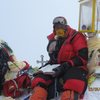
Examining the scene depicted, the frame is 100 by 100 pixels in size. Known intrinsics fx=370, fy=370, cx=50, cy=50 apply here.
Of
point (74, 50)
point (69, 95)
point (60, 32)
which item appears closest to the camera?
point (69, 95)

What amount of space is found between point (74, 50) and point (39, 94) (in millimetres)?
658

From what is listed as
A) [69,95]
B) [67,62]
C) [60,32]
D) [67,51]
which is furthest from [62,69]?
[60,32]

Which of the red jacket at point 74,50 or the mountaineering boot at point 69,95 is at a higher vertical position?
the red jacket at point 74,50

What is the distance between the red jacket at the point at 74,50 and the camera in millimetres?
4234

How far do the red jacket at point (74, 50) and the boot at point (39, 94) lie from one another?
17.4 inches

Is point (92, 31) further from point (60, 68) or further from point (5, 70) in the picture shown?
point (5, 70)

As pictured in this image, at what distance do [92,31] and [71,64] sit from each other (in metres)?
0.57

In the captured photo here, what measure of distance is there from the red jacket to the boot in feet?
1.45

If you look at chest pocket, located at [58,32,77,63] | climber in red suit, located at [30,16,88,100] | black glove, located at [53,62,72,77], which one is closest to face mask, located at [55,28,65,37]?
climber in red suit, located at [30,16,88,100]

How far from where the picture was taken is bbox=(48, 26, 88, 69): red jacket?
13.9 ft

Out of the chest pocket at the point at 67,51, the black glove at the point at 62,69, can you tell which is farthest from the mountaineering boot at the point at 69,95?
the chest pocket at the point at 67,51

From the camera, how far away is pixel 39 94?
419 cm

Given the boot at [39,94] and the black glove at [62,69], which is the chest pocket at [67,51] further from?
the boot at [39,94]

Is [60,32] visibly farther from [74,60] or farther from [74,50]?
[74,60]
